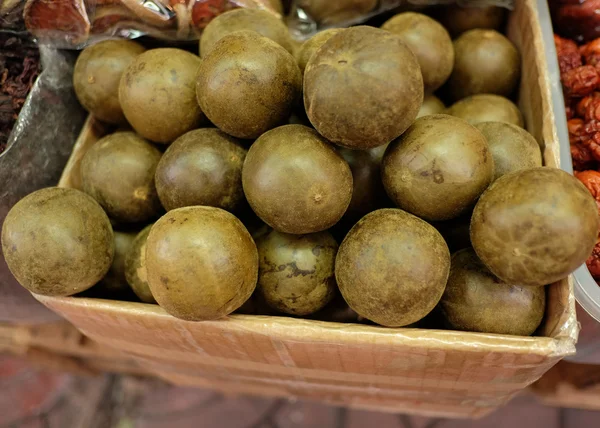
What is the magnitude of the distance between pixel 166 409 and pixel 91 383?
0.31 meters

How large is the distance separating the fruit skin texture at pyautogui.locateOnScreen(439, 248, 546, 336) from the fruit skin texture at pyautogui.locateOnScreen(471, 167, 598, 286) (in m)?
0.08

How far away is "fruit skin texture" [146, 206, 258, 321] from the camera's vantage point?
0.89 m

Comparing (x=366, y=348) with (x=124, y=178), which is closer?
(x=366, y=348)

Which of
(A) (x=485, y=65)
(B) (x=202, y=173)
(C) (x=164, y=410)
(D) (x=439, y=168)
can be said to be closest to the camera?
(D) (x=439, y=168)

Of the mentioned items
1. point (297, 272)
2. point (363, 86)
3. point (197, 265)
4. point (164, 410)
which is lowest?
point (164, 410)

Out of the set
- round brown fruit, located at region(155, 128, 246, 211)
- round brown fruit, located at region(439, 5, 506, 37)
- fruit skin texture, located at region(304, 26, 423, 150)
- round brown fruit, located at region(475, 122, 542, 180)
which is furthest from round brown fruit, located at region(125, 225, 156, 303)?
round brown fruit, located at region(439, 5, 506, 37)

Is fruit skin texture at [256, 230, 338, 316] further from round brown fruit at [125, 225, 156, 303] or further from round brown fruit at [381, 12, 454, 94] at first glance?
round brown fruit at [381, 12, 454, 94]

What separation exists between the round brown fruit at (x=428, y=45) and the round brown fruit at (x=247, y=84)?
0.37 metres

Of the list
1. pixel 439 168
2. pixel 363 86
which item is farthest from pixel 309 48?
pixel 439 168

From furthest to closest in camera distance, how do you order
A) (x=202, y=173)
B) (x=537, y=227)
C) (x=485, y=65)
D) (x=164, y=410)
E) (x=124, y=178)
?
(x=164, y=410) < (x=485, y=65) < (x=124, y=178) < (x=202, y=173) < (x=537, y=227)

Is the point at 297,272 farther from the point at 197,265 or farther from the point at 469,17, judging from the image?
the point at 469,17

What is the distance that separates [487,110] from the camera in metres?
1.21

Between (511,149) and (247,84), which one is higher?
(247,84)

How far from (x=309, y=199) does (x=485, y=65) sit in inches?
28.1
